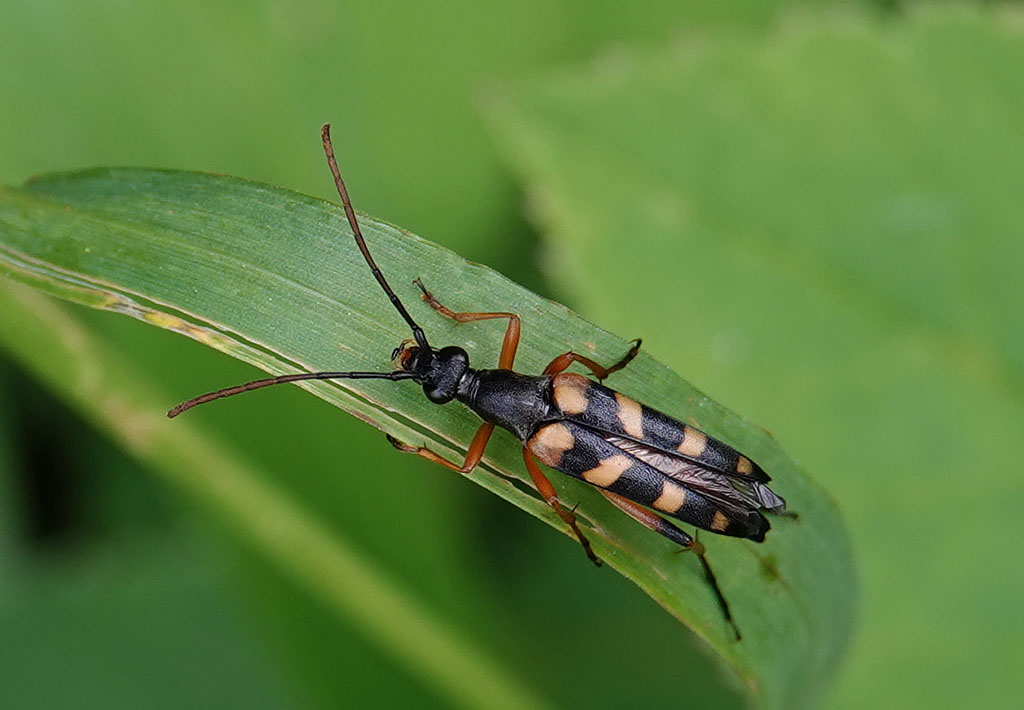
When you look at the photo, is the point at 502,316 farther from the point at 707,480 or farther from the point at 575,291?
the point at 575,291

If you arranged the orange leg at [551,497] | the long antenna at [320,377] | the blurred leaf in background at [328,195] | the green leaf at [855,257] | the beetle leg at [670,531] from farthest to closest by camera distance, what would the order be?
the blurred leaf in background at [328,195] → the green leaf at [855,257] → the beetle leg at [670,531] → the orange leg at [551,497] → the long antenna at [320,377]

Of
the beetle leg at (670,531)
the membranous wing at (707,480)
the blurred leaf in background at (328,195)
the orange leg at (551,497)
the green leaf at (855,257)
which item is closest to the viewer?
the orange leg at (551,497)

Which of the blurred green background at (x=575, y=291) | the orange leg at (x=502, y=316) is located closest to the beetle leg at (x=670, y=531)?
the orange leg at (x=502, y=316)

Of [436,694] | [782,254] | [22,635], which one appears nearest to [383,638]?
[436,694]

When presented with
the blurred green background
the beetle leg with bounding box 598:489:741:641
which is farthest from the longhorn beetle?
the blurred green background

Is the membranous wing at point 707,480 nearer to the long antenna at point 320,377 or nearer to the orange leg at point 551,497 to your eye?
the orange leg at point 551,497

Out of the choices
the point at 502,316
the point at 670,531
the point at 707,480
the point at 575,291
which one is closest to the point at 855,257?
the point at 575,291

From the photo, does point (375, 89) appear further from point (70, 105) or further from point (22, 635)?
point (22, 635)
